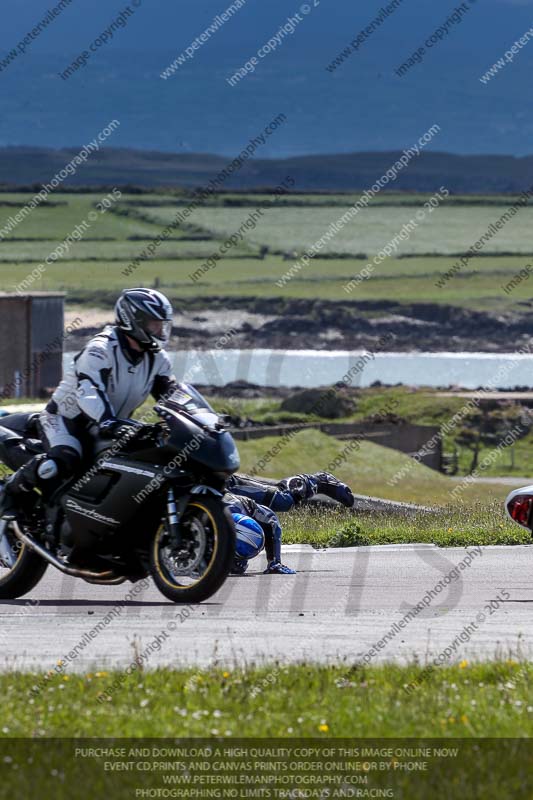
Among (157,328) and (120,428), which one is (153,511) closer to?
(120,428)

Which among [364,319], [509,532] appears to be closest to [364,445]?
[509,532]

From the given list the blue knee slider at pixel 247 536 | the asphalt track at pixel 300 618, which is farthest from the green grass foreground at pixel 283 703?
the blue knee slider at pixel 247 536

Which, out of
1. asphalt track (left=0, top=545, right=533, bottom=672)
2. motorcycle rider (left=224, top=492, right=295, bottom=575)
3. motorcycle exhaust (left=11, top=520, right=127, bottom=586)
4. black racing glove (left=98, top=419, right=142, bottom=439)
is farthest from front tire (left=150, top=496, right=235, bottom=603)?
motorcycle rider (left=224, top=492, right=295, bottom=575)

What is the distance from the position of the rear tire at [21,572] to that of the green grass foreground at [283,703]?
318cm

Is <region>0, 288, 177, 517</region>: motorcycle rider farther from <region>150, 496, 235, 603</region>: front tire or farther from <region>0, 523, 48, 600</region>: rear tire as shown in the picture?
<region>150, 496, 235, 603</region>: front tire

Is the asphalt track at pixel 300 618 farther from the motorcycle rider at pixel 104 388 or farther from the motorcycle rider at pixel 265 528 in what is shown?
the motorcycle rider at pixel 104 388

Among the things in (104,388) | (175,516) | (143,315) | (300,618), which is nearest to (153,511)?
(175,516)

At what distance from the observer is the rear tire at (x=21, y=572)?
10.7 metres

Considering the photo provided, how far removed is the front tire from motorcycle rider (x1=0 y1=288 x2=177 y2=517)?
804mm

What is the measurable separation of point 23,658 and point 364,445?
4895 cm

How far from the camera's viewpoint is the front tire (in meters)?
9.59

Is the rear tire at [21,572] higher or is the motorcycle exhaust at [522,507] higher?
the motorcycle exhaust at [522,507]

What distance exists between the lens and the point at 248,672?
7520 mm

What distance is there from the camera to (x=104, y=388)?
1034 cm
